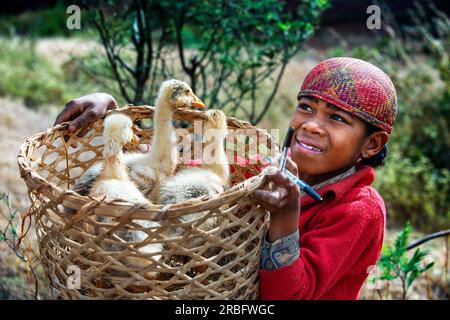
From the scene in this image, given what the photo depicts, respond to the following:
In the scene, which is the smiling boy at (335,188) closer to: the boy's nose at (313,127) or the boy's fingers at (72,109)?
the boy's nose at (313,127)

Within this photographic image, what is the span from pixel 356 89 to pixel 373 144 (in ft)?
0.85

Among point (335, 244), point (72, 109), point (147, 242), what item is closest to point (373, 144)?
point (335, 244)

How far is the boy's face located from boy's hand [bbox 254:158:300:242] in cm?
27

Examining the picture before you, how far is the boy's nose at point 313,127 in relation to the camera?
6.29 feet

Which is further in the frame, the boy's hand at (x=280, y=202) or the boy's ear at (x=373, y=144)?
the boy's ear at (x=373, y=144)

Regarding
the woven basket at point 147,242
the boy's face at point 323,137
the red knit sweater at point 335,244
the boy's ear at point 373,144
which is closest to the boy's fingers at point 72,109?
the woven basket at point 147,242

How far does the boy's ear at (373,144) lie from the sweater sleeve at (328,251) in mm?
204

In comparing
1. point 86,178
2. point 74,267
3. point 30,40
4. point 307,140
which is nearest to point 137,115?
point 86,178

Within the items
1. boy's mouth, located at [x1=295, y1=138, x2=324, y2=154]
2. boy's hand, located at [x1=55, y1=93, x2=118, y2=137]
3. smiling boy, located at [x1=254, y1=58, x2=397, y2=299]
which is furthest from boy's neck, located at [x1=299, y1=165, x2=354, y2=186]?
boy's hand, located at [x1=55, y1=93, x2=118, y2=137]

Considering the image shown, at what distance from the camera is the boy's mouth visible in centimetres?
195

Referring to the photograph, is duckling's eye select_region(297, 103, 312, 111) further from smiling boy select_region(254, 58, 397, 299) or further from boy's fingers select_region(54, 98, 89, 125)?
boy's fingers select_region(54, 98, 89, 125)

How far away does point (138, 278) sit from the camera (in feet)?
4.75

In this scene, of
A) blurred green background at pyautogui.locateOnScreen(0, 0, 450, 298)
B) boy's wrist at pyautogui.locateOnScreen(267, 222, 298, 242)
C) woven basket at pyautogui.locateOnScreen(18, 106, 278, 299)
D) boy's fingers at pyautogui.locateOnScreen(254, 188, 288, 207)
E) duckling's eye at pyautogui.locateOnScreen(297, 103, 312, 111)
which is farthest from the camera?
blurred green background at pyautogui.locateOnScreen(0, 0, 450, 298)
